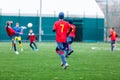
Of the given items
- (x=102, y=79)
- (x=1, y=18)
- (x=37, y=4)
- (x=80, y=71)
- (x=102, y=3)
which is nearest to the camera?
(x=102, y=79)

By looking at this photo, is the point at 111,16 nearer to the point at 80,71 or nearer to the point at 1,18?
the point at 1,18

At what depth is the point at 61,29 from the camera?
17.0m

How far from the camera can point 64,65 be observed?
16344mm

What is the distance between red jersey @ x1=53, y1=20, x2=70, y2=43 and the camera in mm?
16953

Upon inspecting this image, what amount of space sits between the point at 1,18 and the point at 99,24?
1210 centimetres

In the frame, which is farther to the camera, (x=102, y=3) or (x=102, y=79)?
(x=102, y=3)

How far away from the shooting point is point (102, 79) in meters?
12.9

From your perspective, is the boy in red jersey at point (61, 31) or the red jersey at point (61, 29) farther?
the red jersey at point (61, 29)

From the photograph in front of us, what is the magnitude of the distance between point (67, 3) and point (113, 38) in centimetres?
3116

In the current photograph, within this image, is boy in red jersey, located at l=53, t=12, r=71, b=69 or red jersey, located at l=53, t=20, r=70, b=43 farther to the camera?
red jersey, located at l=53, t=20, r=70, b=43

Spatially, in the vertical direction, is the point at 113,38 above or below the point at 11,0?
below

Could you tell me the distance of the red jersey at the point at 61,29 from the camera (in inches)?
667

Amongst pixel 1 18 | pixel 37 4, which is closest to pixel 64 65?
pixel 1 18

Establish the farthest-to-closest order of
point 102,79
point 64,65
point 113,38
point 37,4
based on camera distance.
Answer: point 37,4 < point 113,38 < point 64,65 < point 102,79
